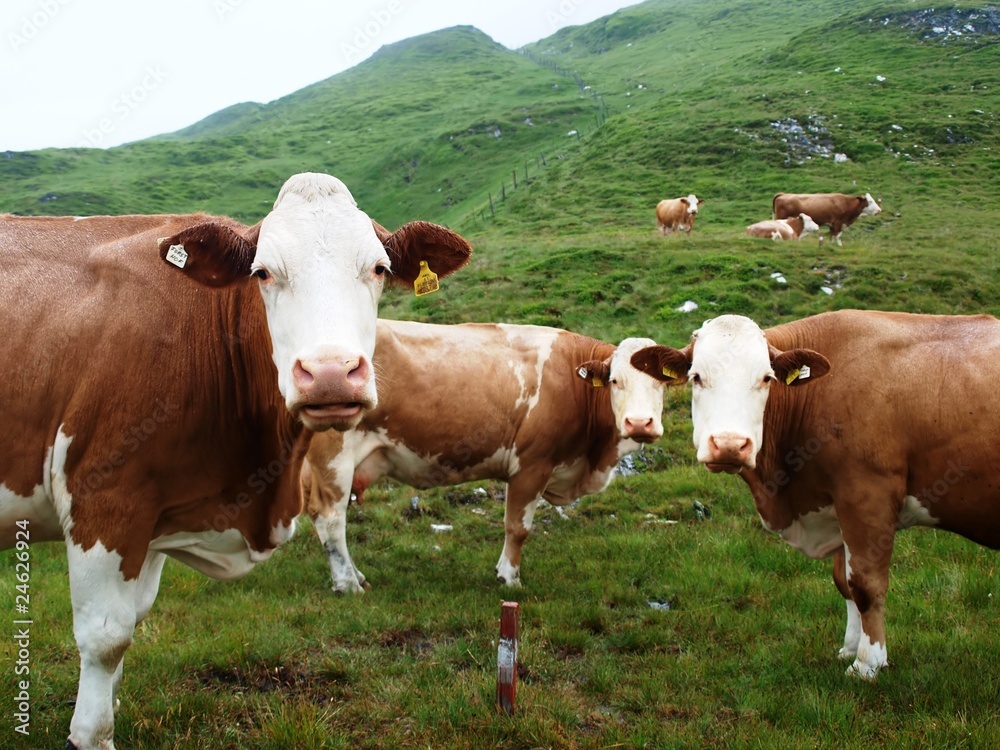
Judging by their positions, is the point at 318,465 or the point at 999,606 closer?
the point at 999,606

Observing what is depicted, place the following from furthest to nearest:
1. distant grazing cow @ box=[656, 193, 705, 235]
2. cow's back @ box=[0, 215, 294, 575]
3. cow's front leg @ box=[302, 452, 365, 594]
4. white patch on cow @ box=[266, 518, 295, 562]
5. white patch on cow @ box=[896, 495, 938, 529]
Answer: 1. distant grazing cow @ box=[656, 193, 705, 235]
2. cow's front leg @ box=[302, 452, 365, 594]
3. white patch on cow @ box=[896, 495, 938, 529]
4. white patch on cow @ box=[266, 518, 295, 562]
5. cow's back @ box=[0, 215, 294, 575]

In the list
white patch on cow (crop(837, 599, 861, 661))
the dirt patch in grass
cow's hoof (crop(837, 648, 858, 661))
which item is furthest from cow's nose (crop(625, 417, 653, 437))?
the dirt patch in grass

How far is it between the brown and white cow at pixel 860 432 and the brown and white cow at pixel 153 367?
8.69 feet

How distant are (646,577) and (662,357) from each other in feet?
7.41

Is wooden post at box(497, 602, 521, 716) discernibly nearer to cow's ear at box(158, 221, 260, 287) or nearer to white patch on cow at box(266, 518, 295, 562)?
white patch on cow at box(266, 518, 295, 562)

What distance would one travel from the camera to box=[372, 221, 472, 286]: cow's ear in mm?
3902

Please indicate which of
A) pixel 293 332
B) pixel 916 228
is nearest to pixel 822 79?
pixel 916 228

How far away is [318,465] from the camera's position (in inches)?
303

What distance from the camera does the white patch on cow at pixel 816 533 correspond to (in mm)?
5652

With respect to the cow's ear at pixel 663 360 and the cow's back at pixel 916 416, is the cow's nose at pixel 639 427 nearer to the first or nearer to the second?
the cow's ear at pixel 663 360

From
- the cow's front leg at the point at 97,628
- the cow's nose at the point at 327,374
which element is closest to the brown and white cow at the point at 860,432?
the cow's nose at the point at 327,374

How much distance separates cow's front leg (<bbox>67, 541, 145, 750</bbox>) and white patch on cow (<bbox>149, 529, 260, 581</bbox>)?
304mm

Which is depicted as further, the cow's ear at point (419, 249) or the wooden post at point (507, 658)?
the wooden post at point (507, 658)

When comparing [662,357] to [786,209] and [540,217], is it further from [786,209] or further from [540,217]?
[540,217]
